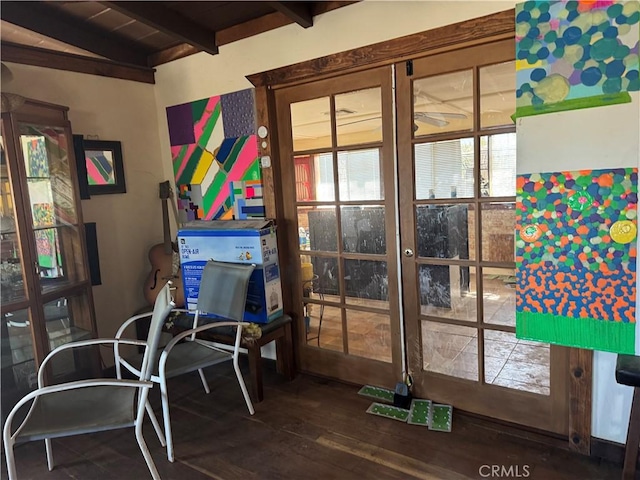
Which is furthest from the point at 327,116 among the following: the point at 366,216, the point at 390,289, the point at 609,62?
the point at 609,62

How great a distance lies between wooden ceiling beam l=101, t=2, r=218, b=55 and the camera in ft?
8.03

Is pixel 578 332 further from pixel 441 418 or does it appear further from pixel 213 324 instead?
pixel 213 324

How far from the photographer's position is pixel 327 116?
2.70 m

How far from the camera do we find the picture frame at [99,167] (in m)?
3.00

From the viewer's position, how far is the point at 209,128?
3211 millimetres

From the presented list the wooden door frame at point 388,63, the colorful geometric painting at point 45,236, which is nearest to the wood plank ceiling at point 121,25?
the wooden door frame at point 388,63

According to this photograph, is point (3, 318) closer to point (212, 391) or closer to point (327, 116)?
point (212, 391)

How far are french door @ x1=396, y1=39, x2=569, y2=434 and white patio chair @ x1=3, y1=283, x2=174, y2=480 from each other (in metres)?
1.43

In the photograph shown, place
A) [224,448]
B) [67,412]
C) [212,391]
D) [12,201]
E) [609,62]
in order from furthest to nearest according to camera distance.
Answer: [212,391] → [12,201] → [224,448] → [67,412] → [609,62]

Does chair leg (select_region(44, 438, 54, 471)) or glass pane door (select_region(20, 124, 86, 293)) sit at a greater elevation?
glass pane door (select_region(20, 124, 86, 293))

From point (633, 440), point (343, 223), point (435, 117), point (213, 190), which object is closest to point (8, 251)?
point (213, 190)

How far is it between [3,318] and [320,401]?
1.89 meters

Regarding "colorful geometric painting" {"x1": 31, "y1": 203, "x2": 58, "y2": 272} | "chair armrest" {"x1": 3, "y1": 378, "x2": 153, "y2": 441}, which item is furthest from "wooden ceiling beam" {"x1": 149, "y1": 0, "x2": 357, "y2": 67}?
"chair armrest" {"x1": 3, "y1": 378, "x2": 153, "y2": 441}

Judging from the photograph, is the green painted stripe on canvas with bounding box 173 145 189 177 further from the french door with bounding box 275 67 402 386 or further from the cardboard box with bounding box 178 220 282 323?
the french door with bounding box 275 67 402 386
